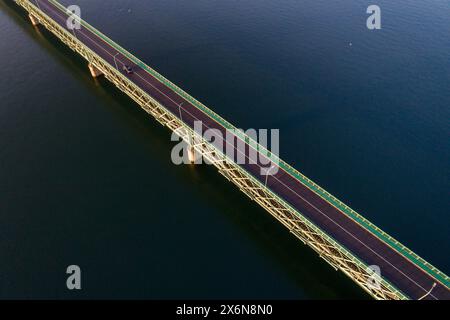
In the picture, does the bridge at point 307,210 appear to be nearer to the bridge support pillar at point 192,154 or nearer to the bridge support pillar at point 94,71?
the bridge support pillar at point 192,154

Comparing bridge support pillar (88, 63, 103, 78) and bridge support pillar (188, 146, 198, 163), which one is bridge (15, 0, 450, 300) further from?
bridge support pillar (88, 63, 103, 78)

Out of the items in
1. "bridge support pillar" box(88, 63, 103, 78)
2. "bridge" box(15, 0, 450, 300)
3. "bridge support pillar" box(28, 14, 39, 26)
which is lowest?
"bridge" box(15, 0, 450, 300)

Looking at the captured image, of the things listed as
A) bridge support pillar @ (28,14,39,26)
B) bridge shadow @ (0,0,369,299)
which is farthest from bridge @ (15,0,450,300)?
bridge support pillar @ (28,14,39,26)

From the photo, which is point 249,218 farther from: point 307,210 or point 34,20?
point 34,20

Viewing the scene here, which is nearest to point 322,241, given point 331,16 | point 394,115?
point 394,115

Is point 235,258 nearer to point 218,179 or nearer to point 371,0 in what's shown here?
point 218,179

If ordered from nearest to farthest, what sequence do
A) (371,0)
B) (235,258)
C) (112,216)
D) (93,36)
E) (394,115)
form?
(235,258)
(112,216)
(394,115)
(93,36)
(371,0)
